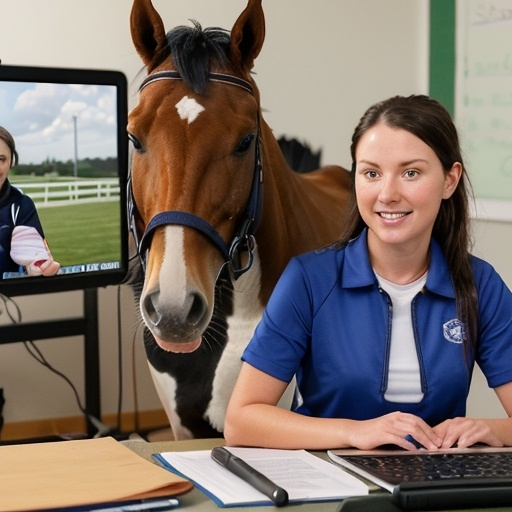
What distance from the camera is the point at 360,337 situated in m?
1.56

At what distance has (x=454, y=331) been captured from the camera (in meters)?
1.58

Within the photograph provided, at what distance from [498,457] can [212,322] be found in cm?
92

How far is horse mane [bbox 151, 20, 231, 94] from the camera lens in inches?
72.1

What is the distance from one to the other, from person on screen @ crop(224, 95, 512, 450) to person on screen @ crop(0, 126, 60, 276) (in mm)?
906

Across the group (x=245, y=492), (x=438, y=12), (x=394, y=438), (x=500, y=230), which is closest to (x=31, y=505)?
(x=245, y=492)

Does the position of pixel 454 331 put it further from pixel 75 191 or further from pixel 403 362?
pixel 75 191

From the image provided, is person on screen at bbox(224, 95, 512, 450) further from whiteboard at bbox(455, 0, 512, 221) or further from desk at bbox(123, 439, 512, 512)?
whiteboard at bbox(455, 0, 512, 221)

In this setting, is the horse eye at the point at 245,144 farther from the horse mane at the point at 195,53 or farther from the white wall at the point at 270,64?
the white wall at the point at 270,64

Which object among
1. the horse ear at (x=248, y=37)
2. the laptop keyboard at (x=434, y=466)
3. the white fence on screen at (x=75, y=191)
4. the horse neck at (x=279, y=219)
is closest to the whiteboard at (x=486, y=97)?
the horse neck at (x=279, y=219)

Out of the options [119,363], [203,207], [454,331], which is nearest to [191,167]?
[203,207]

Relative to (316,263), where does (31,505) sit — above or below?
below

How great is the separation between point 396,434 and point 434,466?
0.53 feet

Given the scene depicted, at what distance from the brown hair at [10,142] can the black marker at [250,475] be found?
1.27m

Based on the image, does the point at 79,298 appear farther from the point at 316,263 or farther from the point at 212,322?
the point at 316,263
